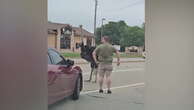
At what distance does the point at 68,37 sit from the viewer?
2.82 m

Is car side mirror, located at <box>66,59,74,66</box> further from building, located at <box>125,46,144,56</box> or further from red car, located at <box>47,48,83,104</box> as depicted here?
building, located at <box>125,46,144,56</box>

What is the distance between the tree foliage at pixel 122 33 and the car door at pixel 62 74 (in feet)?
Result: 1.61

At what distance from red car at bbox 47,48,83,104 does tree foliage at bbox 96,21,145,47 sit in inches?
18.9

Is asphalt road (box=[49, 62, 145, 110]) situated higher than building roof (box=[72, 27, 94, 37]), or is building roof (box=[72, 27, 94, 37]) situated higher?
building roof (box=[72, 27, 94, 37])

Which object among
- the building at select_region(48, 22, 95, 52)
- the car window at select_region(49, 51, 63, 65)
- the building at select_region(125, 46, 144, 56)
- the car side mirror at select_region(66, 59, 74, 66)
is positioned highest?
the building at select_region(48, 22, 95, 52)

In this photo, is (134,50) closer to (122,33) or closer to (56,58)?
(122,33)
